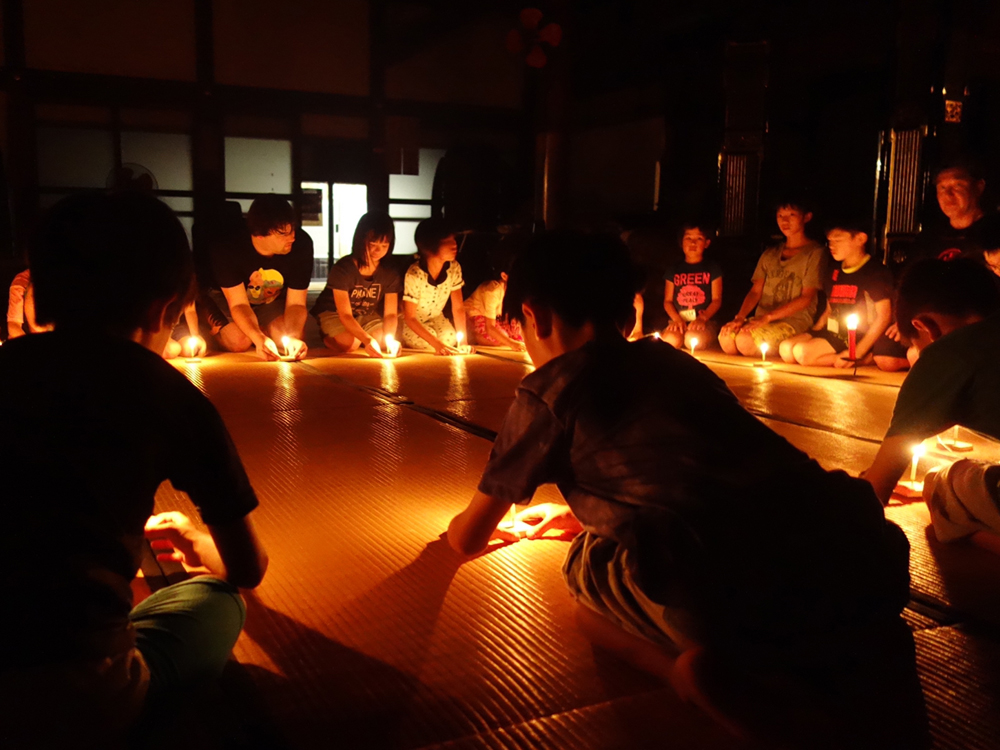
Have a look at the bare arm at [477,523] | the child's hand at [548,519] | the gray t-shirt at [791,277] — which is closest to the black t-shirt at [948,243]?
the gray t-shirt at [791,277]

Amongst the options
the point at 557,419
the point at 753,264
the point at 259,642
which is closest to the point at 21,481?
the point at 259,642

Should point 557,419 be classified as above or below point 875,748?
above

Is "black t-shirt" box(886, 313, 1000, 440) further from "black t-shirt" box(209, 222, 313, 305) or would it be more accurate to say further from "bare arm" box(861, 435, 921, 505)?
"black t-shirt" box(209, 222, 313, 305)

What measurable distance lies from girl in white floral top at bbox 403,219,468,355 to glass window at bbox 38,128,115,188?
10.8 ft

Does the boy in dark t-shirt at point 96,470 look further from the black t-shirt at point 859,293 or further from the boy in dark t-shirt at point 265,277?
the black t-shirt at point 859,293

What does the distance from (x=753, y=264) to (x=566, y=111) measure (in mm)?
2101

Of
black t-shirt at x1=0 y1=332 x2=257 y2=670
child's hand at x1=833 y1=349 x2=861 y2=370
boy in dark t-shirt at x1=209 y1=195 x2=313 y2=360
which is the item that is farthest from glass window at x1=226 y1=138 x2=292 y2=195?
black t-shirt at x1=0 y1=332 x2=257 y2=670

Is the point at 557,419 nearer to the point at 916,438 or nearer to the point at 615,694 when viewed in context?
the point at 615,694

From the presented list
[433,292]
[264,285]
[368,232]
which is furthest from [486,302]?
[264,285]

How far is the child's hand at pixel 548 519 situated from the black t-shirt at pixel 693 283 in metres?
3.72

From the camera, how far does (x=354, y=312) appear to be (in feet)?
16.3

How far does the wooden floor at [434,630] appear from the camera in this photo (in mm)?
1067

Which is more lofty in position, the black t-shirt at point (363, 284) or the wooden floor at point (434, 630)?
the black t-shirt at point (363, 284)

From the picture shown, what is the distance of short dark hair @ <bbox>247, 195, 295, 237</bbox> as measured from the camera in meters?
4.31
